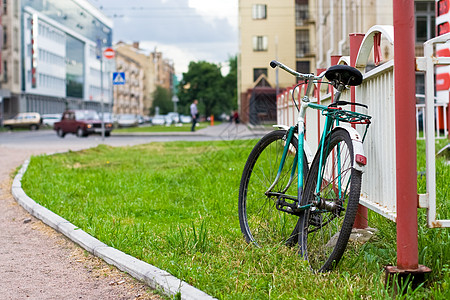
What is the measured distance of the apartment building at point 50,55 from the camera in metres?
67.7

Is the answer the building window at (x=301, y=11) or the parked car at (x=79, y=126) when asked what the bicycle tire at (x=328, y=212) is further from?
the building window at (x=301, y=11)

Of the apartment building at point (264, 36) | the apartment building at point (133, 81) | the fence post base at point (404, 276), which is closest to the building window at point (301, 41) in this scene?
the apartment building at point (264, 36)

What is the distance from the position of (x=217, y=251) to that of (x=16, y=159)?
11.8 metres

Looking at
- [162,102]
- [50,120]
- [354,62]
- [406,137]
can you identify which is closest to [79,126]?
[354,62]

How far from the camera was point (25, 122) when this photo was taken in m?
57.0

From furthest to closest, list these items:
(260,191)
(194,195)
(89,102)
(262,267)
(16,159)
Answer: (89,102) < (16,159) < (194,195) < (260,191) < (262,267)

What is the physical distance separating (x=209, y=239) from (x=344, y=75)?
5.39 feet

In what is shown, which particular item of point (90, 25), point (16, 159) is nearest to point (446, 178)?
point (16, 159)

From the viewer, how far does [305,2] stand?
200 feet

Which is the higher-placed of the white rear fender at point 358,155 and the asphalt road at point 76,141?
the white rear fender at point 358,155

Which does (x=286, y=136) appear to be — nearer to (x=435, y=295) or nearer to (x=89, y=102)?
(x=435, y=295)

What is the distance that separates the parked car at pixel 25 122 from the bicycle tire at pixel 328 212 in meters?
56.1

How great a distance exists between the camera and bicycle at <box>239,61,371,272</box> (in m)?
3.34

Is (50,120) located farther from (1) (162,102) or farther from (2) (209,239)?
(2) (209,239)
